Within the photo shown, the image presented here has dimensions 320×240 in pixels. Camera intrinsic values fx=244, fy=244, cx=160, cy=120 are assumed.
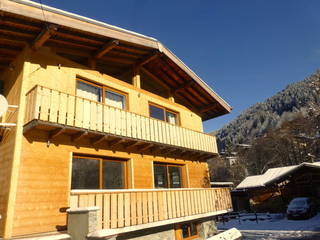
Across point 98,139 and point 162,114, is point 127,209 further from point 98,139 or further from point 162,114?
point 162,114

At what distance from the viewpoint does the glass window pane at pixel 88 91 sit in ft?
33.1

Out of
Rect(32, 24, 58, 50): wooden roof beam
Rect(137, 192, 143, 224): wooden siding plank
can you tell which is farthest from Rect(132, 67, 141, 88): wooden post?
Rect(137, 192, 143, 224): wooden siding plank

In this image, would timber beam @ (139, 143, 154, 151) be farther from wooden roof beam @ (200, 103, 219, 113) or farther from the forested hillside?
the forested hillside

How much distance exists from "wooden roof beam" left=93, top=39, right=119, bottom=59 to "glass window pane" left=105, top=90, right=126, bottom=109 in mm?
1631

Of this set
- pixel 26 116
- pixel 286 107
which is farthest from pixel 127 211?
pixel 286 107

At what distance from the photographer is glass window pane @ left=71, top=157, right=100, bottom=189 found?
342 inches

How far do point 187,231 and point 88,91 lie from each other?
8.46 metres

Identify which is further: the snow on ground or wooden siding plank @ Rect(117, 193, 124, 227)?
the snow on ground

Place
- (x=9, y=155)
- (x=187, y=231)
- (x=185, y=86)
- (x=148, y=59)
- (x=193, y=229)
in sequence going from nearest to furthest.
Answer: (x=9, y=155) → (x=187, y=231) → (x=148, y=59) → (x=193, y=229) → (x=185, y=86)

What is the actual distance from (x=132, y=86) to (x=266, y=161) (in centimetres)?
4503

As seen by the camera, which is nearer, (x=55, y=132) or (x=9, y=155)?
(x=9, y=155)

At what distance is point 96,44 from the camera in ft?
34.3

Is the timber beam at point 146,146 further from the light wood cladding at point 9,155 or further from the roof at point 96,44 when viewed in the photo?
the light wood cladding at point 9,155

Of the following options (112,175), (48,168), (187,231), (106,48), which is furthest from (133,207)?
(106,48)
